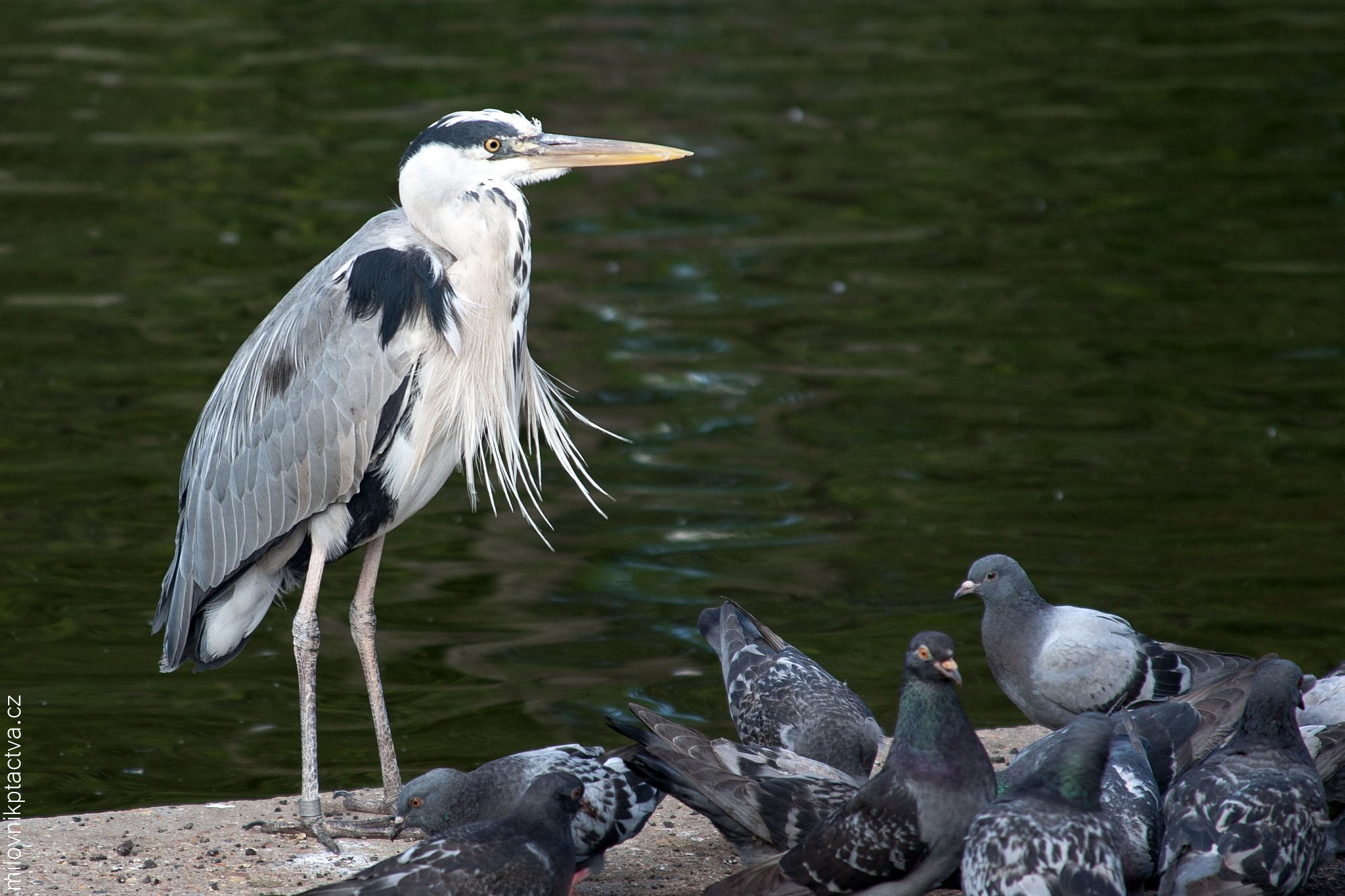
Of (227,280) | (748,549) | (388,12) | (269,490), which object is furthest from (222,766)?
(388,12)

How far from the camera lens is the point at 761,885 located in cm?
518

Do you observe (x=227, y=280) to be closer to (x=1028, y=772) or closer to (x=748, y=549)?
(x=748, y=549)

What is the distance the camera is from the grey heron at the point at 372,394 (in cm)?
617

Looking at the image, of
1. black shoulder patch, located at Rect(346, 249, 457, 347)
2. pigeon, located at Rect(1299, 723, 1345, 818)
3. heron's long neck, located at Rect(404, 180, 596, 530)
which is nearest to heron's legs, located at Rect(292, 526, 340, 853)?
heron's long neck, located at Rect(404, 180, 596, 530)

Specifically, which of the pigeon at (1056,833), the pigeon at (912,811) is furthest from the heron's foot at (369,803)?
the pigeon at (1056,833)

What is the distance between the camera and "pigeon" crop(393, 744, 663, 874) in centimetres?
552

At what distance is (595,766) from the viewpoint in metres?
5.64

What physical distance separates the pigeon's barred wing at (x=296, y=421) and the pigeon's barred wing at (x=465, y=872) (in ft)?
5.57

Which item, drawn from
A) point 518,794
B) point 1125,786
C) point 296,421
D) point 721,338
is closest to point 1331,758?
point 1125,786

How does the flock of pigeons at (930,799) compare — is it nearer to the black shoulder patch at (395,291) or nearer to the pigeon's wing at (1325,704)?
the pigeon's wing at (1325,704)

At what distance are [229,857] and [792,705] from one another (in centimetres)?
200

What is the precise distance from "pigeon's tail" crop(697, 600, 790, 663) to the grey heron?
3.14ft

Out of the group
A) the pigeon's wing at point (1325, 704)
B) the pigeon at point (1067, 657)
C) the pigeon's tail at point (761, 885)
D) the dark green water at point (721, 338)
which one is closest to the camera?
the pigeon's tail at point (761, 885)

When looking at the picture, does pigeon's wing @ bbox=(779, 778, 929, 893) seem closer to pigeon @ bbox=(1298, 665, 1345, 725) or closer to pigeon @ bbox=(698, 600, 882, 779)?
pigeon @ bbox=(698, 600, 882, 779)
